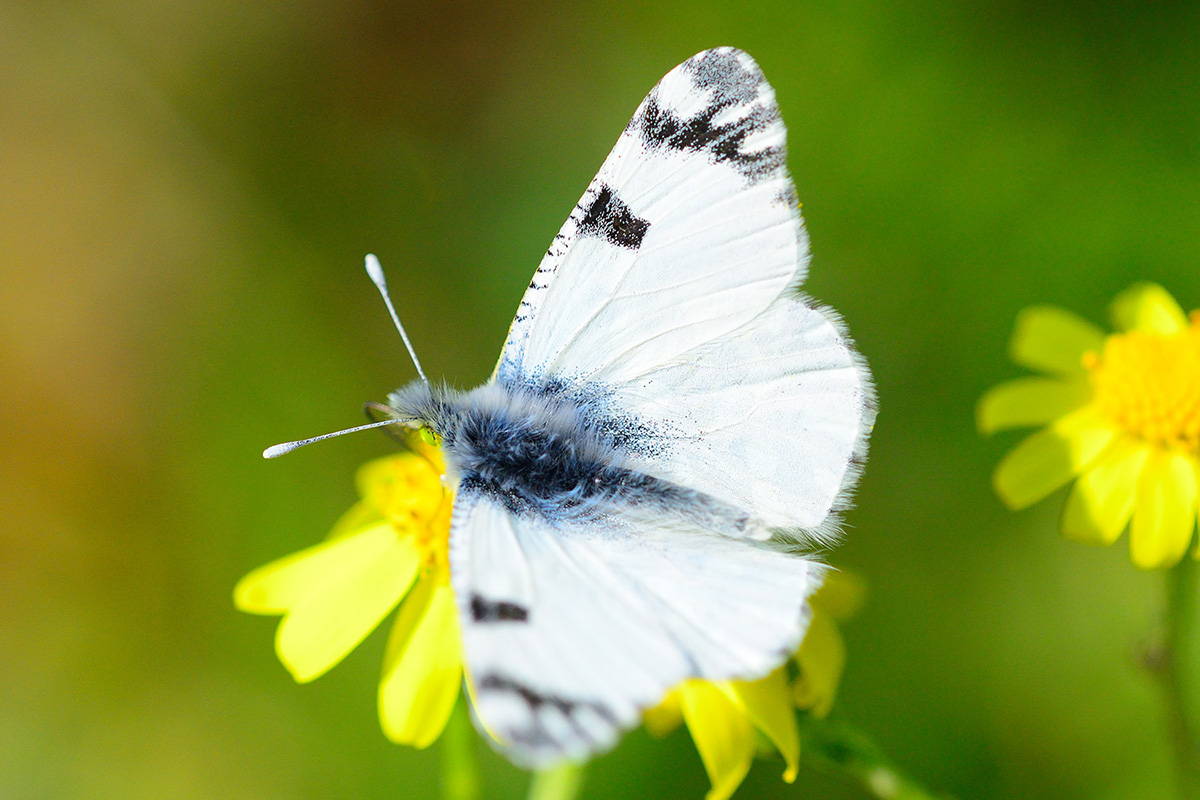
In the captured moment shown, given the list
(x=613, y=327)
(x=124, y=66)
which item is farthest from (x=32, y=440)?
(x=613, y=327)

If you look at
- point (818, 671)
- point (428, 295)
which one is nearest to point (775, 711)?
point (818, 671)

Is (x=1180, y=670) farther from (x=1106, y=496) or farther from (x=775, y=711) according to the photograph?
(x=775, y=711)

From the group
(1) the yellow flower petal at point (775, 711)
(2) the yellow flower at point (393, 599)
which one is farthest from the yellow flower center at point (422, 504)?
(1) the yellow flower petal at point (775, 711)

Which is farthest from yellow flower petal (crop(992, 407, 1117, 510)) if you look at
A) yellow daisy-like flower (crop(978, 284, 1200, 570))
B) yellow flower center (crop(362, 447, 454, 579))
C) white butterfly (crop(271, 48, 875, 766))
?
yellow flower center (crop(362, 447, 454, 579))

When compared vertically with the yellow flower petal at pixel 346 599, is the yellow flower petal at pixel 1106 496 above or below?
below

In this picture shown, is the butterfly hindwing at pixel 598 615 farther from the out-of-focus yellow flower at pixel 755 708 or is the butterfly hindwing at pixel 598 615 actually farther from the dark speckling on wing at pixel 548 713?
the out-of-focus yellow flower at pixel 755 708
